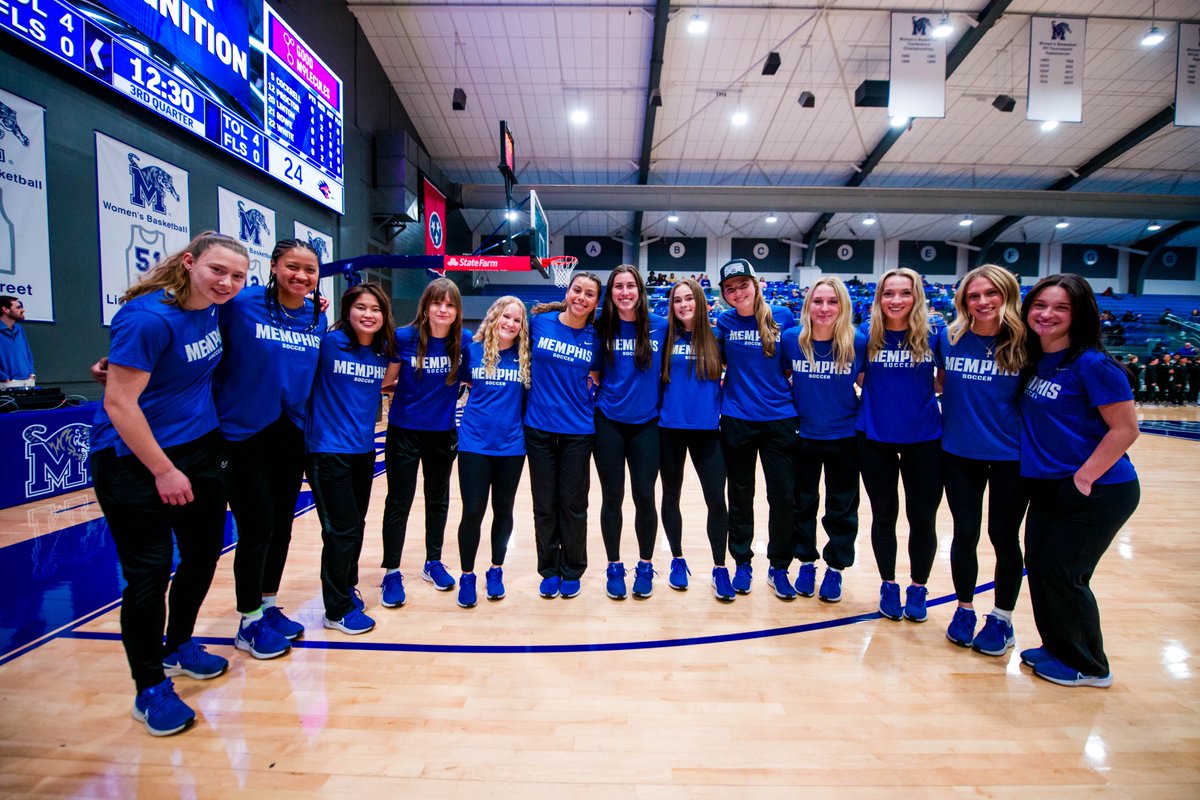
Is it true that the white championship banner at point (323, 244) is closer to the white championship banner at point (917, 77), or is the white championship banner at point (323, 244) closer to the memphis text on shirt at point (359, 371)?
the memphis text on shirt at point (359, 371)

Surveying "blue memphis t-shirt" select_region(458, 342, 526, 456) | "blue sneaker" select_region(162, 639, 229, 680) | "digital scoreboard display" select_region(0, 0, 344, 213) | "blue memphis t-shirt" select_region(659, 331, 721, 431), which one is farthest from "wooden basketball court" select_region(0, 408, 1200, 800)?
"digital scoreboard display" select_region(0, 0, 344, 213)

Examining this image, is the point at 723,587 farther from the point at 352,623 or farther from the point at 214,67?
the point at 214,67

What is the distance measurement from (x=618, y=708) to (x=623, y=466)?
3.55 ft

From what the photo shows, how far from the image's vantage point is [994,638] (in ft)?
7.32

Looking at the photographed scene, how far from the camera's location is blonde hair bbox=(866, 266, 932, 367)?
238 cm

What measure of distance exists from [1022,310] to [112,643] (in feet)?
13.2

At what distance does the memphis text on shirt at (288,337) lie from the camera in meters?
2.01

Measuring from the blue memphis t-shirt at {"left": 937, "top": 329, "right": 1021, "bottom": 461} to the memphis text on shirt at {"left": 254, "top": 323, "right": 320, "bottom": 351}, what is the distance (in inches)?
108

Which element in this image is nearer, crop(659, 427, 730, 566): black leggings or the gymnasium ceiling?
crop(659, 427, 730, 566): black leggings

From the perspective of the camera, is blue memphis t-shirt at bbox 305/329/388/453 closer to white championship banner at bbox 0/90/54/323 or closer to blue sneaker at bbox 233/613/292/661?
blue sneaker at bbox 233/613/292/661

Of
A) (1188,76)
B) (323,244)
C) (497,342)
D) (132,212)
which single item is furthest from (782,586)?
(1188,76)

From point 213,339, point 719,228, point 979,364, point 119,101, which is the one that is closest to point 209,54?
point 119,101

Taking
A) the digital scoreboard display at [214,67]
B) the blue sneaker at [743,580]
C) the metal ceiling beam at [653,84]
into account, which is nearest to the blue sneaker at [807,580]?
the blue sneaker at [743,580]

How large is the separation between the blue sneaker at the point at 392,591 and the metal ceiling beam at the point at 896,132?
12.9 meters
